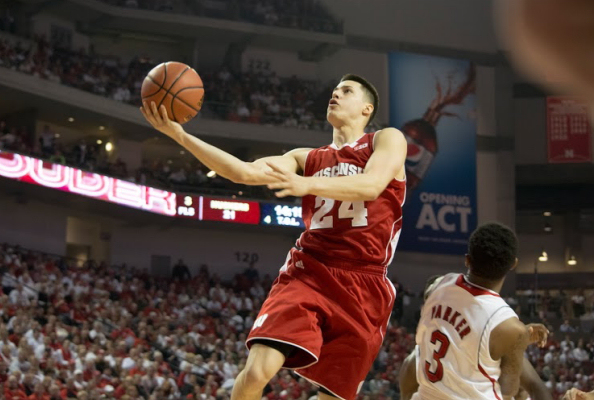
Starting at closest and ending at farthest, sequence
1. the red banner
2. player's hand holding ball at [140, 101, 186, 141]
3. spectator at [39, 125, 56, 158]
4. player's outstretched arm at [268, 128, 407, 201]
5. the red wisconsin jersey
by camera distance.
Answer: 1. player's outstretched arm at [268, 128, 407, 201]
2. player's hand holding ball at [140, 101, 186, 141]
3. the red wisconsin jersey
4. spectator at [39, 125, 56, 158]
5. the red banner

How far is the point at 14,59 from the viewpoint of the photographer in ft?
80.1

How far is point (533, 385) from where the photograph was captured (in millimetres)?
5371

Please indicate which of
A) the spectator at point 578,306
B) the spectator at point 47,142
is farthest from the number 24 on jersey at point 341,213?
the spectator at point 578,306

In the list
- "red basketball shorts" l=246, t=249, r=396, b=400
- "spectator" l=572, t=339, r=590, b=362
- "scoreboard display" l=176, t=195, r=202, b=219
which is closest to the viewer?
"red basketball shorts" l=246, t=249, r=396, b=400

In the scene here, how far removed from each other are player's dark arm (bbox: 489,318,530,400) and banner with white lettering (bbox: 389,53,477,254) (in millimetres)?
25672

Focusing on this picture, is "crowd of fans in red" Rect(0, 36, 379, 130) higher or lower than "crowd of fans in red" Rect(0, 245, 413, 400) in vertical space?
higher

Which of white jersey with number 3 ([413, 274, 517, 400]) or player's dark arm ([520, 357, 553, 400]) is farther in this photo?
player's dark arm ([520, 357, 553, 400])

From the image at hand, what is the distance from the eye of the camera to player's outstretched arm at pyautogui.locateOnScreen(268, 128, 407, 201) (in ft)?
13.0

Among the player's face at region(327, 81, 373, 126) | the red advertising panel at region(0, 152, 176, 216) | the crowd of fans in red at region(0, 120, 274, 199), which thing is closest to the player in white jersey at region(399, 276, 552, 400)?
the player's face at region(327, 81, 373, 126)

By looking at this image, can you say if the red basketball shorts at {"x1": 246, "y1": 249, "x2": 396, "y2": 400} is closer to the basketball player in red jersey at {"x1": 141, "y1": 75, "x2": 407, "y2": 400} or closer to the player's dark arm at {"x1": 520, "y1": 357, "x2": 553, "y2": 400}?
the basketball player in red jersey at {"x1": 141, "y1": 75, "x2": 407, "y2": 400}

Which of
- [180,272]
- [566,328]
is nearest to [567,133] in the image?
[566,328]

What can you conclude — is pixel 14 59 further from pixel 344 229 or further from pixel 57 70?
pixel 344 229

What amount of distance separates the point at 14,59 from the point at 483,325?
2215 cm

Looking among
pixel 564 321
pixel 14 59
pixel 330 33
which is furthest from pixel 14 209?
pixel 564 321
